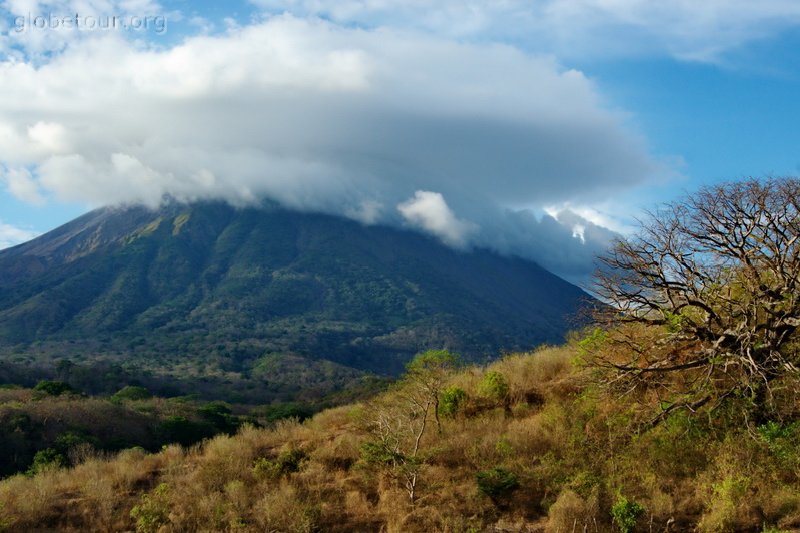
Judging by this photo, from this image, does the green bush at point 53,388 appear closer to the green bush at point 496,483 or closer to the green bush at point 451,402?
the green bush at point 451,402

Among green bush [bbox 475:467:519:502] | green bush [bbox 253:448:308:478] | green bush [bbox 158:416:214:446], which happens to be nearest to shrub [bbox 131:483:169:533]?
green bush [bbox 253:448:308:478]

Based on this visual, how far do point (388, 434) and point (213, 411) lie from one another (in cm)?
3233

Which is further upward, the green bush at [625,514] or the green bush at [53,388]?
the green bush at [625,514]

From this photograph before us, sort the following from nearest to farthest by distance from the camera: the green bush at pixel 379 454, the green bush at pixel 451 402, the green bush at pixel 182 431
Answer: the green bush at pixel 379 454
the green bush at pixel 451 402
the green bush at pixel 182 431

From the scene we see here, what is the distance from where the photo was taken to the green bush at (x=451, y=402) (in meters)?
17.7

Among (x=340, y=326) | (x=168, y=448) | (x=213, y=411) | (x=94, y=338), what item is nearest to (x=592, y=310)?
(x=168, y=448)

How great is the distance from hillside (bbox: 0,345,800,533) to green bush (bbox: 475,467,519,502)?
0.09ft

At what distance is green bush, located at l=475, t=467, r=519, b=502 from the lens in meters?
12.6

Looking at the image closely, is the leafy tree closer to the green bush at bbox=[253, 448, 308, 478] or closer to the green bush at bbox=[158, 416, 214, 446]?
the green bush at bbox=[253, 448, 308, 478]

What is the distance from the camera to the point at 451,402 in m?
Result: 17.8

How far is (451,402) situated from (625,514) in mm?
7357

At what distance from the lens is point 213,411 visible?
1686 inches

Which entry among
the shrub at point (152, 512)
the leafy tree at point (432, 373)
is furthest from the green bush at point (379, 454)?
the shrub at point (152, 512)

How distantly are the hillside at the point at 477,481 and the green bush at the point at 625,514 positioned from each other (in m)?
0.02
